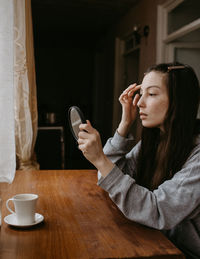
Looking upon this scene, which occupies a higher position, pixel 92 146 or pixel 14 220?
pixel 92 146

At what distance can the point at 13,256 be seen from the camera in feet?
2.52

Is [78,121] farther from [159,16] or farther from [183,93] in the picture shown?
[159,16]

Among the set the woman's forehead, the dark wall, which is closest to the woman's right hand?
the woman's forehead

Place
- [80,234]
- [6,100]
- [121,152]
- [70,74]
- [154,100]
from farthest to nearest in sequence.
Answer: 1. [70,74]
2. [6,100]
3. [121,152]
4. [154,100]
5. [80,234]

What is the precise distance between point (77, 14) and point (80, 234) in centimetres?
543

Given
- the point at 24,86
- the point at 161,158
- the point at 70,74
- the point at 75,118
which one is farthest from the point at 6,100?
the point at 70,74

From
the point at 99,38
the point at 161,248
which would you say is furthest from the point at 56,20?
the point at 161,248

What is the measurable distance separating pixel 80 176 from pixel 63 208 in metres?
0.51

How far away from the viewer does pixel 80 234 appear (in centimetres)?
90

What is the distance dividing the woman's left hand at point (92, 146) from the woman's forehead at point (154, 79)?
1.10ft

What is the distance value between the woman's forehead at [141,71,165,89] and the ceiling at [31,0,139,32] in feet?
13.3

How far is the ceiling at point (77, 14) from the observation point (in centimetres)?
507

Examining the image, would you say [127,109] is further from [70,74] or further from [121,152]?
[70,74]

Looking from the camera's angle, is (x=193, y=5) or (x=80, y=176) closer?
(x=80, y=176)
